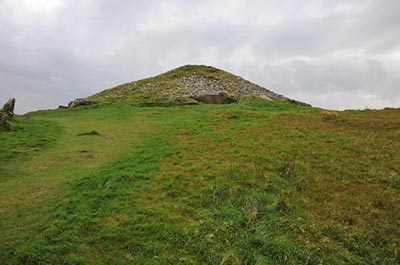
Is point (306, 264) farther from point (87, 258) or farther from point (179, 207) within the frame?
point (87, 258)

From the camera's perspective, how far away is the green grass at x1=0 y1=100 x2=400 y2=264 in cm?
932

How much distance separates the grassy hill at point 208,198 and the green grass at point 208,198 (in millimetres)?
45

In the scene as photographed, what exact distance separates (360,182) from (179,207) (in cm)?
744

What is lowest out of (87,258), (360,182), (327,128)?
(87,258)

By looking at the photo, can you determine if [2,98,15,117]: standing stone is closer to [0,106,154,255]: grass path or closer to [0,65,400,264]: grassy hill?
[0,106,154,255]: grass path

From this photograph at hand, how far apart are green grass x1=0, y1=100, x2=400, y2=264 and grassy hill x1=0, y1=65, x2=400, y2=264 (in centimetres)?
4

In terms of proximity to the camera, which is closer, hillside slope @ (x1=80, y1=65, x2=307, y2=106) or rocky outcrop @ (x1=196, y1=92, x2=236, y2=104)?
→ rocky outcrop @ (x1=196, y1=92, x2=236, y2=104)

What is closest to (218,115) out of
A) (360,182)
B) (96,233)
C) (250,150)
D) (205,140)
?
(205,140)

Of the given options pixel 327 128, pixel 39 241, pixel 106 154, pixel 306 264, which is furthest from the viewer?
pixel 327 128

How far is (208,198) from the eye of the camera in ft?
40.2

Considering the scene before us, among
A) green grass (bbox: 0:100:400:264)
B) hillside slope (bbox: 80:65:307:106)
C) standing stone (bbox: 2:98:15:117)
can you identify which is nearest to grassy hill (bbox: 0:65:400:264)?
green grass (bbox: 0:100:400:264)

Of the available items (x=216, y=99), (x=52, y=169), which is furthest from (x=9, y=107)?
(x=216, y=99)

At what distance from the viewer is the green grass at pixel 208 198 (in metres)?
9.32

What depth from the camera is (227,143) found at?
771 inches
